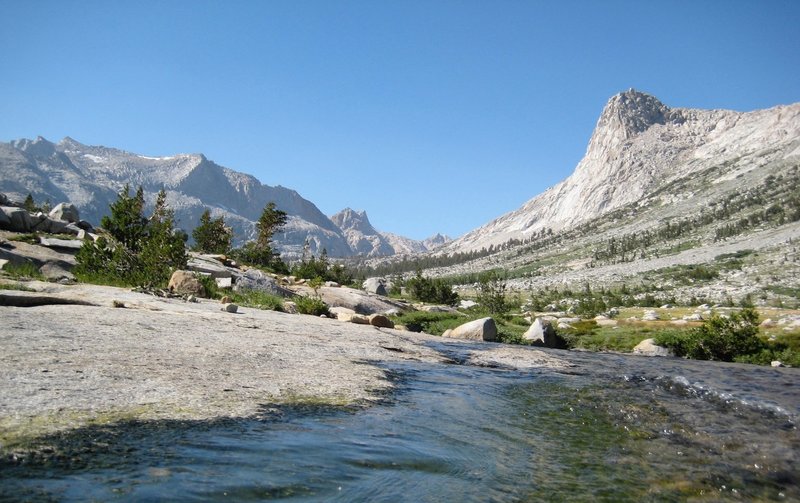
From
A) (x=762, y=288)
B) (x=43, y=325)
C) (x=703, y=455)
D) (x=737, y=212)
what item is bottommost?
(x=703, y=455)

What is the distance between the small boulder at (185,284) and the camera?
2308 cm

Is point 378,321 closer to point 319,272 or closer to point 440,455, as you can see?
point 440,455

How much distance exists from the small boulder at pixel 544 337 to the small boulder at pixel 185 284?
18982 mm

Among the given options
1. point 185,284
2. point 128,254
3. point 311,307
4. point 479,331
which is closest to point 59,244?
point 128,254

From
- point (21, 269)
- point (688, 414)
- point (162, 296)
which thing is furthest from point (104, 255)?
point (688, 414)

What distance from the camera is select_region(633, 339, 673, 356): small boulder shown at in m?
25.3

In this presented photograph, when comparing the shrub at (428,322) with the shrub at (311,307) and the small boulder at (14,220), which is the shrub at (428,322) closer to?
the shrub at (311,307)

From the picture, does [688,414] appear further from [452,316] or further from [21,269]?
[21,269]

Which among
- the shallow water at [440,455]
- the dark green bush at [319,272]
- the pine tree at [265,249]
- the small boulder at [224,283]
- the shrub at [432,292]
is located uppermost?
the pine tree at [265,249]

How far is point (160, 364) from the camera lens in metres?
8.59

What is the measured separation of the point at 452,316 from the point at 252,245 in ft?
131

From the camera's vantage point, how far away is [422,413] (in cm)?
813

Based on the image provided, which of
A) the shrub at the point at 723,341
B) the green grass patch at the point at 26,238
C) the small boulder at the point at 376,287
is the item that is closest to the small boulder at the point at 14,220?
the green grass patch at the point at 26,238

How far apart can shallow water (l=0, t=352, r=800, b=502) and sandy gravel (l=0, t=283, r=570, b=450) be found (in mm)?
641
